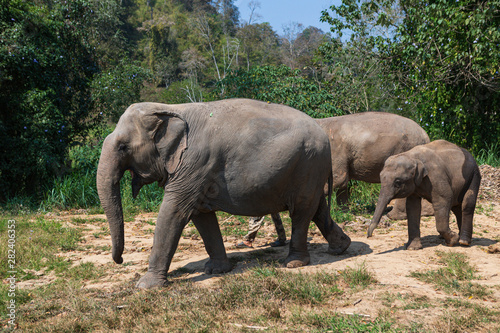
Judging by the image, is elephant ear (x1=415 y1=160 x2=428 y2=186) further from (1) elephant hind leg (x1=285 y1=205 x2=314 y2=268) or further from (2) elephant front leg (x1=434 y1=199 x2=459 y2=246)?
(1) elephant hind leg (x1=285 y1=205 x2=314 y2=268)

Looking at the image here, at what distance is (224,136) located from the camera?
5.14 m

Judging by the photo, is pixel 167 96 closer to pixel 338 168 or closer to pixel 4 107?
pixel 4 107

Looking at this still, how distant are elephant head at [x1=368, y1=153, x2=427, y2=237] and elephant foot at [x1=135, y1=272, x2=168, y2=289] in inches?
105

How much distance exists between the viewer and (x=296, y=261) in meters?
5.53

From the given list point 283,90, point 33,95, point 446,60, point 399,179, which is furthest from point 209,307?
point 446,60

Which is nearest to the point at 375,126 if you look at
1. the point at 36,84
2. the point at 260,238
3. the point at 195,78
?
the point at 260,238

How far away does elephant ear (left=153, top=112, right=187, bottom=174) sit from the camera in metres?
5.08

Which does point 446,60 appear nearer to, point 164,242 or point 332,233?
point 332,233

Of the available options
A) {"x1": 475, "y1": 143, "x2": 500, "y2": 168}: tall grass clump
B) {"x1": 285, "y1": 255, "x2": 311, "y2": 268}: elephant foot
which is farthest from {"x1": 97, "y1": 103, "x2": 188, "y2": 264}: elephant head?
{"x1": 475, "y1": 143, "x2": 500, "y2": 168}: tall grass clump

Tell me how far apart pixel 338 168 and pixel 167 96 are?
30.9 meters

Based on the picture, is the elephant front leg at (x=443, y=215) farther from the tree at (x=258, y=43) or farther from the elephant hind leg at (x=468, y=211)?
the tree at (x=258, y=43)

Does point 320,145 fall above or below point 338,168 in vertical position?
above

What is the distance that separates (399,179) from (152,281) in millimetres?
3212

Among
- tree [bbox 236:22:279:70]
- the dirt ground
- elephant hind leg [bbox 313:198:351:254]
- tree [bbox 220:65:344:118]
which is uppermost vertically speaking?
tree [bbox 236:22:279:70]
